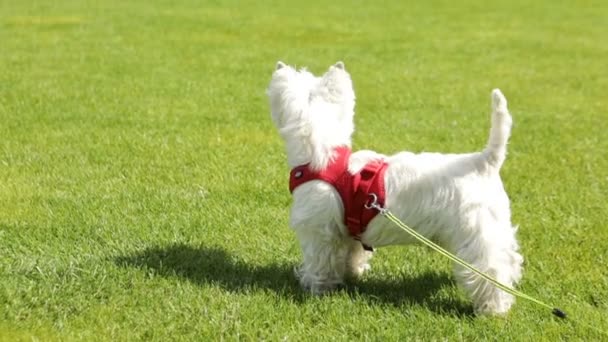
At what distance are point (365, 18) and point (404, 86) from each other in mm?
7770

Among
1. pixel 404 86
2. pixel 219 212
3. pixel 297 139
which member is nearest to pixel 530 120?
pixel 404 86

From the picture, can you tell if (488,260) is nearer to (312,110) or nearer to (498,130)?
(498,130)

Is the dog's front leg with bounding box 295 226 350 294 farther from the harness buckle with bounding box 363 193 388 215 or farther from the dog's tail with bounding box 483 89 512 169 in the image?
the dog's tail with bounding box 483 89 512 169

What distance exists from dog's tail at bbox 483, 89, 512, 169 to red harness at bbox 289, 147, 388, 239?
0.63 meters


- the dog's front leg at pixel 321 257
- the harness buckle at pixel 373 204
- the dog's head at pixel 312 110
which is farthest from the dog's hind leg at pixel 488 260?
the dog's head at pixel 312 110

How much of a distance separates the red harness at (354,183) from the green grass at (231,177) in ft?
1.65

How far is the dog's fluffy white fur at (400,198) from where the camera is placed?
422 cm

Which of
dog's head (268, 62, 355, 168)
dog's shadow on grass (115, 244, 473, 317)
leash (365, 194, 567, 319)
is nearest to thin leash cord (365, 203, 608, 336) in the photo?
leash (365, 194, 567, 319)

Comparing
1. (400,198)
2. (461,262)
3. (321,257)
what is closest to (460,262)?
(461,262)

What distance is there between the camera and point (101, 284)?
15.2 ft

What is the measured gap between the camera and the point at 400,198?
440 cm

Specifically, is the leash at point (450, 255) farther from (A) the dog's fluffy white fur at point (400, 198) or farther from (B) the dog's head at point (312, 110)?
(B) the dog's head at point (312, 110)

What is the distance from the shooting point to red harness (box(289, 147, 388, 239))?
174 inches

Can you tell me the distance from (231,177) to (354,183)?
2555 millimetres
